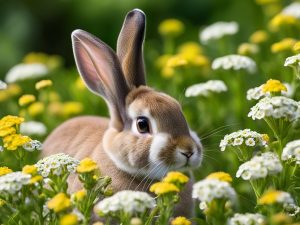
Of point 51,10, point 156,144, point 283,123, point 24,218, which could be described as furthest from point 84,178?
point 51,10

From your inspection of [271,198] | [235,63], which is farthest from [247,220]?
[235,63]

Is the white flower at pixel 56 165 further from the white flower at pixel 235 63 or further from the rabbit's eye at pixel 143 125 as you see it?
the white flower at pixel 235 63

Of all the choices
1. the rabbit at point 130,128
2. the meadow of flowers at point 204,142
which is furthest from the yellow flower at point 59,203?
the rabbit at point 130,128

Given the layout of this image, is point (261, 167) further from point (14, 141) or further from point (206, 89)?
point (206, 89)

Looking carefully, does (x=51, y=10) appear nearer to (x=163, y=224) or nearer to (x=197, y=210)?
(x=197, y=210)

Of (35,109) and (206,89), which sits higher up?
(206,89)

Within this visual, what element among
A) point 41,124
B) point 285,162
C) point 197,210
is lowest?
point 197,210

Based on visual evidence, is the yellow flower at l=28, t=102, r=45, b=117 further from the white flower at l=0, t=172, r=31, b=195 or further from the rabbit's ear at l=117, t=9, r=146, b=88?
the white flower at l=0, t=172, r=31, b=195
